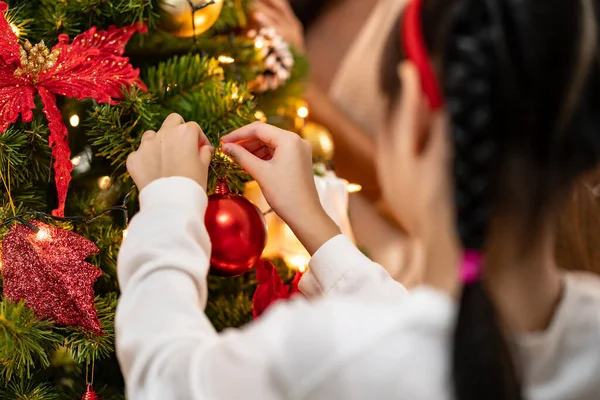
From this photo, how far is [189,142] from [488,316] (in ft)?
0.99

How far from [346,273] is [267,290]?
0.37 ft

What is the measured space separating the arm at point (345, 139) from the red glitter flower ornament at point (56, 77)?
910 mm

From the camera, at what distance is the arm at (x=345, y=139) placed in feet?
5.43

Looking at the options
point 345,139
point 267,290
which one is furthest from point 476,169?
point 345,139

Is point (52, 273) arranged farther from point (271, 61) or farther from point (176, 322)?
point (271, 61)

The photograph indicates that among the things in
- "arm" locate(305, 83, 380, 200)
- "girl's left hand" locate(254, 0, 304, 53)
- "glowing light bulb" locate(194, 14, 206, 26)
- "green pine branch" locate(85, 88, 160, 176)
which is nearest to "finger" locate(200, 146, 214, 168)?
"green pine branch" locate(85, 88, 160, 176)

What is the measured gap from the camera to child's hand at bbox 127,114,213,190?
24.5 inches

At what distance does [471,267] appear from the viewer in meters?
0.47

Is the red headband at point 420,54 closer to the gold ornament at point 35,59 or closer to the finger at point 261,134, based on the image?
the finger at point 261,134

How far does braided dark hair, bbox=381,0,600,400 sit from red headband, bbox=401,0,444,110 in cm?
1

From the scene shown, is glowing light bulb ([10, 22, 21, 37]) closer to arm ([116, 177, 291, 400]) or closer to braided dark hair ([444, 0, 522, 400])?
arm ([116, 177, 291, 400])

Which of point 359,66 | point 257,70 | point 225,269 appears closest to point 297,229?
point 225,269

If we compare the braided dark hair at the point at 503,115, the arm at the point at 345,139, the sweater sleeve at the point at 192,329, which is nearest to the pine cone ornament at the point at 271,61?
the sweater sleeve at the point at 192,329

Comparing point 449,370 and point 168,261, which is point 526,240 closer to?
point 449,370
